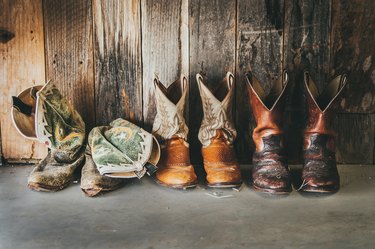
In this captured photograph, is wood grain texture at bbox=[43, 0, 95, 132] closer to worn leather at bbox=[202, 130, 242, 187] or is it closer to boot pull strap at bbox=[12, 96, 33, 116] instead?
boot pull strap at bbox=[12, 96, 33, 116]

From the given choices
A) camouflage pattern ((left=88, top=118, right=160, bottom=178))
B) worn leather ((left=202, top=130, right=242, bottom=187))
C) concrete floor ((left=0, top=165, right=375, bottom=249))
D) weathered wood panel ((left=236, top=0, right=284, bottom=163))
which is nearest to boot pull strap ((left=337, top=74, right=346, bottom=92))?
weathered wood panel ((left=236, top=0, right=284, bottom=163))

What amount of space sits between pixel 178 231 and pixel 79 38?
3.37ft

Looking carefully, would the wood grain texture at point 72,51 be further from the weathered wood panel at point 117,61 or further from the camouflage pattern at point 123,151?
the camouflage pattern at point 123,151

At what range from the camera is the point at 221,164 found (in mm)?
1724

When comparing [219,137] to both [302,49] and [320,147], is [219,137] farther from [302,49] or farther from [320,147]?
[302,49]

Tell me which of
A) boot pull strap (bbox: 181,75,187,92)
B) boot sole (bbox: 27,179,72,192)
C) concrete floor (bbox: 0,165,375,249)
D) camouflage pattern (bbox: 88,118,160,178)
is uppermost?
boot pull strap (bbox: 181,75,187,92)

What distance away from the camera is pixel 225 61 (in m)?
1.91

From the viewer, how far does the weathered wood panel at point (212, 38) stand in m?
1.87

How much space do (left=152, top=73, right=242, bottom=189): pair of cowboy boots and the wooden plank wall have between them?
17 cm

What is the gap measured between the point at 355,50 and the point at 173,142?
87cm

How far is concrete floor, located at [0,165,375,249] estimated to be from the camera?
4.13 feet

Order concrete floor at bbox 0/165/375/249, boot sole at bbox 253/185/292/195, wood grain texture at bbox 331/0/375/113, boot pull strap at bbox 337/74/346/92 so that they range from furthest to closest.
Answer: wood grain texture at bbox 331/0/375/113, boot pull strap at bbox 337/74/346/92, boot sole at bbox 253/185/292/195, concrete floor at bbox 0/165/375/249

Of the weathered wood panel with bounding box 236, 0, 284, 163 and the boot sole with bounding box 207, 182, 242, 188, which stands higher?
the weathered wood panel with bounding box 236, 0, 284, 163

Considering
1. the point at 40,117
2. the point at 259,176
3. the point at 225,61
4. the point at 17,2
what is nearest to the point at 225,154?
the point at 259,176
